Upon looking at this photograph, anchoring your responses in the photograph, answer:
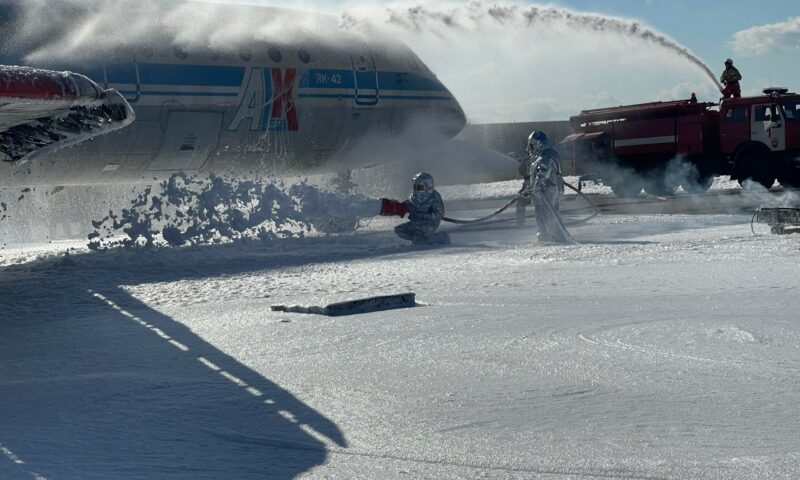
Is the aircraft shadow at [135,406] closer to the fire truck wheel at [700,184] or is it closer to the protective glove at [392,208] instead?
the protective glove at [392,208]

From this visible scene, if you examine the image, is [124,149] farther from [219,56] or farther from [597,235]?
[597,235]

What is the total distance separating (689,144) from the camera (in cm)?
2627

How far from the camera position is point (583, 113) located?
93.3 ft

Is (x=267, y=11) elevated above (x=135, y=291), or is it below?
above

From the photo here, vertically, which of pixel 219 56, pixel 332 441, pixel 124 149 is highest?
pixel 219 56

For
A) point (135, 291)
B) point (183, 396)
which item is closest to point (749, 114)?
point (135, 291)

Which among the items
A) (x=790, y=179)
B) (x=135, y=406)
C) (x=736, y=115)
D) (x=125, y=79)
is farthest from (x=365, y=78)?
(x=135, y=406)

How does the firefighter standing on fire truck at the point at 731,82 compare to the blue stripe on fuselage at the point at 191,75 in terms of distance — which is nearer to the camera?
the blue stripe on fuselage at the point at 191,75

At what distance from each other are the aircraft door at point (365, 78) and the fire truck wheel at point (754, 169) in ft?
36.7

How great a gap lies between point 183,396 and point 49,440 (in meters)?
1.07

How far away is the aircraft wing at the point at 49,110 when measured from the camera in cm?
851

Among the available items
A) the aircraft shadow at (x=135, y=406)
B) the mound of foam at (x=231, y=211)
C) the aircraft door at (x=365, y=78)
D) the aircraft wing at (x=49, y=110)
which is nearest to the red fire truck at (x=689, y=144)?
the aircraft door at (x=365, y=78)

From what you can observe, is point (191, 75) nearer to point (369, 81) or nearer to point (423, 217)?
point (369, 81)

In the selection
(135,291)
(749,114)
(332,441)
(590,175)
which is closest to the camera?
(332,441)
